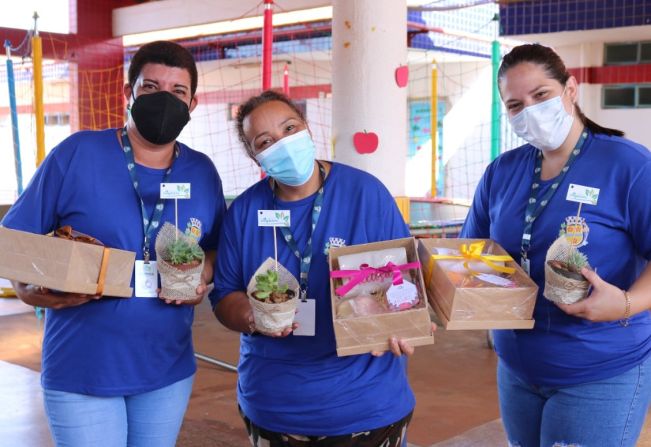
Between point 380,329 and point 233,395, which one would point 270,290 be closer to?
point 380,329

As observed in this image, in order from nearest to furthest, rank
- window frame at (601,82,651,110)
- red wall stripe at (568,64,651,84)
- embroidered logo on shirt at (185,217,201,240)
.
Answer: embroidered logo on shirt at (185,217,201,240) → red wall stripe at (568,64,651,84) → window frame at (601,82,651,110)

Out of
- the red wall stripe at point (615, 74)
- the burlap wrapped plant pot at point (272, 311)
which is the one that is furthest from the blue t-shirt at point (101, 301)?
the red wall stripe at point (615, 74)

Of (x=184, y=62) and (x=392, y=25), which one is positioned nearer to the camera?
(x=184, y=62)

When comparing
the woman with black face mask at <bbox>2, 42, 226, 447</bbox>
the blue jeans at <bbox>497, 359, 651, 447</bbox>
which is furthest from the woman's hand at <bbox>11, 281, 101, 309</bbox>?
the blue jeans at <bbox>497, 359, 651, 447</bbox>

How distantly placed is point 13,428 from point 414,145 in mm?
13168

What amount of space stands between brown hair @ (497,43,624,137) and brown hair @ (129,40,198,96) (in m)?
0.94

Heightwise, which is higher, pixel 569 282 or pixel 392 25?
pixel 392 25

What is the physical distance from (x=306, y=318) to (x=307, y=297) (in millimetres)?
58

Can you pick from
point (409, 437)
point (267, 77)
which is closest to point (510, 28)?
point (267, 77)

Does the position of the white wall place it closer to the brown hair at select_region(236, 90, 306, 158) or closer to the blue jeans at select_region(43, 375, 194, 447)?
the brown hair at select_region(236, 90, 306, 158)

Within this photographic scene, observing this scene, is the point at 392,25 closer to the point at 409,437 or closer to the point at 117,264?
the point at 409,437

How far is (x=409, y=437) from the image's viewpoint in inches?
162

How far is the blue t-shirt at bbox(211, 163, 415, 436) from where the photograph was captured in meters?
1.95

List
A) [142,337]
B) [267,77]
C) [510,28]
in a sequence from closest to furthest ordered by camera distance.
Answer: [142,337]
[267,77]
[510,28]
